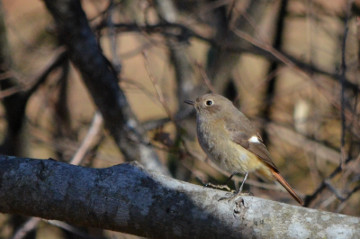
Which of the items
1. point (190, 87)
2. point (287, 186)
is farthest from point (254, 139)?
point (190, 87)

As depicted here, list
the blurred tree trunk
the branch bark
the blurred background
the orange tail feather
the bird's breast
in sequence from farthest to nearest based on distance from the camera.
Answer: the blurred tree trunk → the blurred background → the bird's breast → the orange tail feather → the branch bark

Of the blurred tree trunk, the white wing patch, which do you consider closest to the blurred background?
the blurred tree trunk

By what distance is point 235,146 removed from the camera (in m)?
4.05

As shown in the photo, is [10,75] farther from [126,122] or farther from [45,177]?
[45,177]

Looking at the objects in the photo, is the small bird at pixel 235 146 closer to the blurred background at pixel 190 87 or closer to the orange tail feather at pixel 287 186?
the orange tail feather at pixel 287 186

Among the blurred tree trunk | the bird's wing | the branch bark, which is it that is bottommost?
the blurred tree trunk

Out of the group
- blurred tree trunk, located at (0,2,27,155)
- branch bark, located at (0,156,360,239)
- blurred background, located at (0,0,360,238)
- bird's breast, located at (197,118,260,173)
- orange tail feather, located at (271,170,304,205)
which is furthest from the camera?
blurred tree trunk, located at (0,2,27,155)

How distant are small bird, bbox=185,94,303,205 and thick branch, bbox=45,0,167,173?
0.48 meters

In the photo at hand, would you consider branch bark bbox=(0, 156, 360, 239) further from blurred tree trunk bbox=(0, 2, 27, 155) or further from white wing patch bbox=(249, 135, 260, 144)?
blurred tree trunk bbox=(0, 2, 27, 155)

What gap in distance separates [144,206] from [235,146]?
1.71 metres

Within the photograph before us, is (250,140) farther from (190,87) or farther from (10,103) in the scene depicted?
(10,103)

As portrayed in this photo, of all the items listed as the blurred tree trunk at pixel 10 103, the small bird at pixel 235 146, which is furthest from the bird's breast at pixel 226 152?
the blurred tree trunk at pixel 10 103

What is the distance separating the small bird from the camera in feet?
13.1

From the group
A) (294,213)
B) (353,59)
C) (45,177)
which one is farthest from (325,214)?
(353,59)
